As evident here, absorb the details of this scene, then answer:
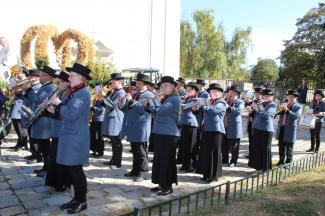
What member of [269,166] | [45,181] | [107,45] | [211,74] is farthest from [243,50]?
[45,181]

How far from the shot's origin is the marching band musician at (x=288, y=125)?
888cm

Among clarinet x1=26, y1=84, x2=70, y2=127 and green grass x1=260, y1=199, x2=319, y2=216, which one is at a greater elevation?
clarinet x1=26, y1=84, x2=70, y2=127

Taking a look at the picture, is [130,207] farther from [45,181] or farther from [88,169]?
[88,169]

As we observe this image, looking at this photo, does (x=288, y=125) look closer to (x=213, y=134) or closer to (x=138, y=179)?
(x=213, y=134)

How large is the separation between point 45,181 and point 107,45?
1790 cm

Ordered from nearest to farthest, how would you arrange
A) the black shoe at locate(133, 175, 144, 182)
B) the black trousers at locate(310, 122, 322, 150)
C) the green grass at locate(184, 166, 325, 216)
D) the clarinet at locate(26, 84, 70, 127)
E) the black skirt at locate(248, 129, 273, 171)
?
the green grass at locate(184, 166, 325, 216) < the clarinet at locate(26, 84, 70, 127) < the black shoe at locate(133, 175, 144, 182) < the black skirt at locate(248, 129, 273, 171) < the black trousers at locate(310, 122, 322, 150)

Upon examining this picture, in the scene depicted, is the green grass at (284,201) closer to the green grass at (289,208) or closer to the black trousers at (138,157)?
the green grass at (289,208)

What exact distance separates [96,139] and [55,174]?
3026 millimetres

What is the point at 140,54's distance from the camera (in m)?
25.4

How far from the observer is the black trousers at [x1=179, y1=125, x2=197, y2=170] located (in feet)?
26.8

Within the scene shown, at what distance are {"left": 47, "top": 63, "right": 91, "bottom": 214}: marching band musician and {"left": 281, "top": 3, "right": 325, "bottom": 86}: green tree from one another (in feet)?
103

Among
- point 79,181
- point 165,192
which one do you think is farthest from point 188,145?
point 79,181

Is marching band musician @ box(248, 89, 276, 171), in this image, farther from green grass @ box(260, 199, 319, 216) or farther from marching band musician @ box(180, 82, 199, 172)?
green grass @ box(260, 199, 319, 216)

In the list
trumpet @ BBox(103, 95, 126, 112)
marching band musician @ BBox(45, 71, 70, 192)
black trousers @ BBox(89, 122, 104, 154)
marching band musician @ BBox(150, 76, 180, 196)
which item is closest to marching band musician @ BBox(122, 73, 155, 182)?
trumpet @ BBox(103, 95, 126, 112)
